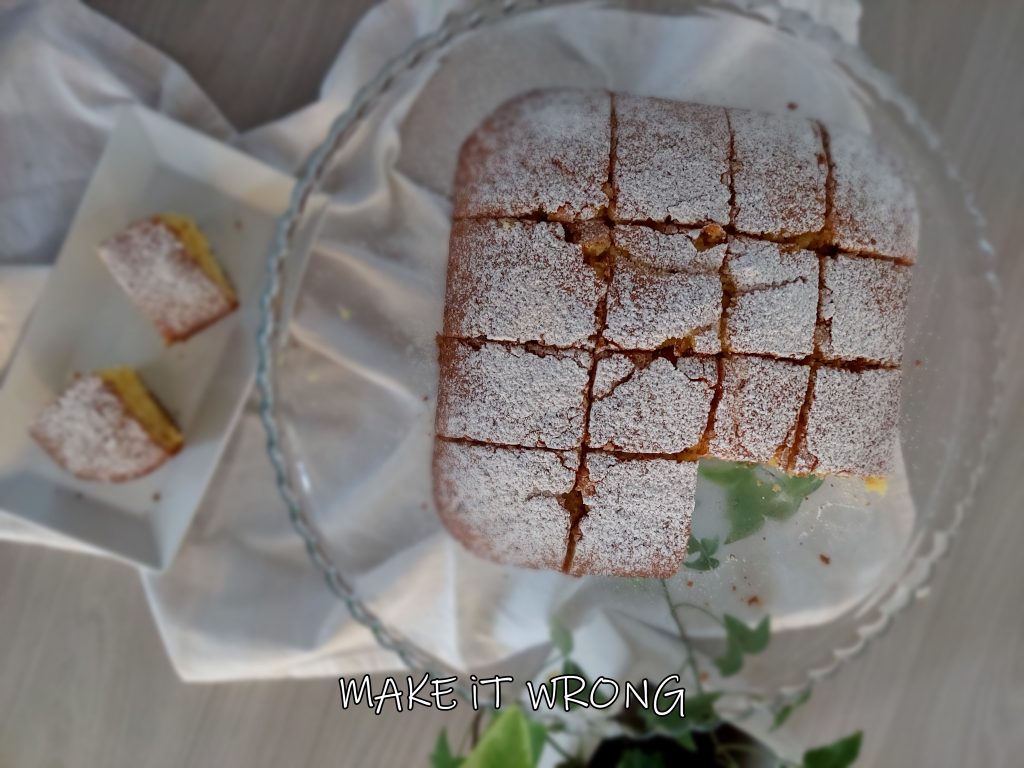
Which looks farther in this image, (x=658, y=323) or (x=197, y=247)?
(x=197, y=247)

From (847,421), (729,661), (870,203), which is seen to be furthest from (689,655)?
(870,203)

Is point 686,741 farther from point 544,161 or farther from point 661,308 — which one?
point 544,161

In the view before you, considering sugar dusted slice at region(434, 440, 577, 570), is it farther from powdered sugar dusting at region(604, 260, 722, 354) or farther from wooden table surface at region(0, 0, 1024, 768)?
wooden table surface at region(0, 0, 1024, 768)

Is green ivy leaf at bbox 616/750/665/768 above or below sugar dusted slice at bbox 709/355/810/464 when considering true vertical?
below

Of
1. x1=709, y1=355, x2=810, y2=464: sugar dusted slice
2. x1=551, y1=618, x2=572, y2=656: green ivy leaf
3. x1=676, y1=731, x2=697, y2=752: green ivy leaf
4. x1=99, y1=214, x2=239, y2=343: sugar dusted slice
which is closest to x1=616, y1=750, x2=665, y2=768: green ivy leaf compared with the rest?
x1=676, y1=731, x2=697, y2=752: green ivy leaf

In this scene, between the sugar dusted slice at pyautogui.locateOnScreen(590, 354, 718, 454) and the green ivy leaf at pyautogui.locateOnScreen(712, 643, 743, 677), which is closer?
the sugar dusted slice at pyautogui.locateOnScreen(590, 354, 718, 454)

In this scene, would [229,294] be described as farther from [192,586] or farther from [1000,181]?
[1000,181]
